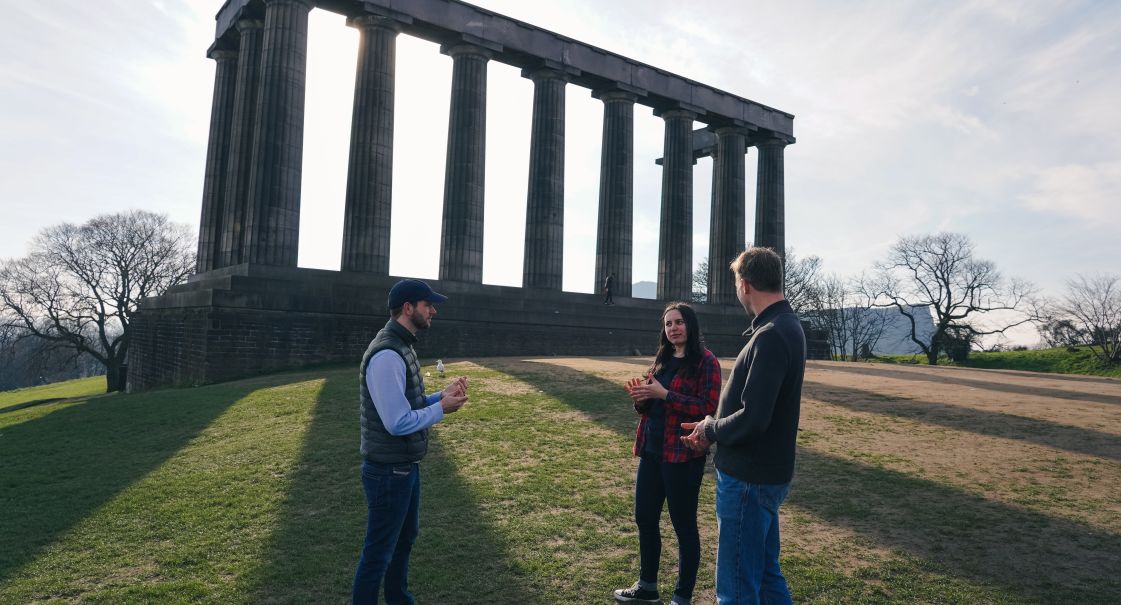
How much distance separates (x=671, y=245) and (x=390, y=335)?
28.7m

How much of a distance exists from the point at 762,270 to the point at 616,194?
26.7 m

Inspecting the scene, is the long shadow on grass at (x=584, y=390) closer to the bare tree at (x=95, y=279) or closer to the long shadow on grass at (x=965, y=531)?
the long shadow on grass at (x=965, y=531)

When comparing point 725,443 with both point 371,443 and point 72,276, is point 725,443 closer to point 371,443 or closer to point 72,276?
point 371,443

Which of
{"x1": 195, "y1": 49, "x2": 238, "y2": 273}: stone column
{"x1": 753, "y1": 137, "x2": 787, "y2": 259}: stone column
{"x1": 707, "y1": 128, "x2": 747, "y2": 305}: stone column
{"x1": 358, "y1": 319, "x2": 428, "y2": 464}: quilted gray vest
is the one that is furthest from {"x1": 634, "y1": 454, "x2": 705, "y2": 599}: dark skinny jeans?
{"x1": 753, "y1": 137, "x2": 787, "y2": 259}: stone column

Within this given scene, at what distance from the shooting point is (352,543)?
574cm

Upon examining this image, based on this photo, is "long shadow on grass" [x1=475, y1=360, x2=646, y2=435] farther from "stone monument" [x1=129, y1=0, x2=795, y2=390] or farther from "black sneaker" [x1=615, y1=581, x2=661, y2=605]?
"stone monument" [x1=129, y1=0, x2=795, y2=390]

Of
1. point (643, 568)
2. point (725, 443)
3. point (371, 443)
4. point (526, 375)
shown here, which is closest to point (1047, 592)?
point (643, 568)

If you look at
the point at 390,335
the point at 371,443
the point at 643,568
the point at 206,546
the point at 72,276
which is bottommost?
the point at 206,546

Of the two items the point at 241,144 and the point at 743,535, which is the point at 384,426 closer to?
the point at 743,535

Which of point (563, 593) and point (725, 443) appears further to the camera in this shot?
point (563, 593)

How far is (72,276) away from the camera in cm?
3706

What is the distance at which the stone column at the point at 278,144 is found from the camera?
2175 centimetres

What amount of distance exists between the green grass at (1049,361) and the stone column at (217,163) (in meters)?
40.8

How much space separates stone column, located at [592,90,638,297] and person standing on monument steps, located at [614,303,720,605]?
25.0 m
